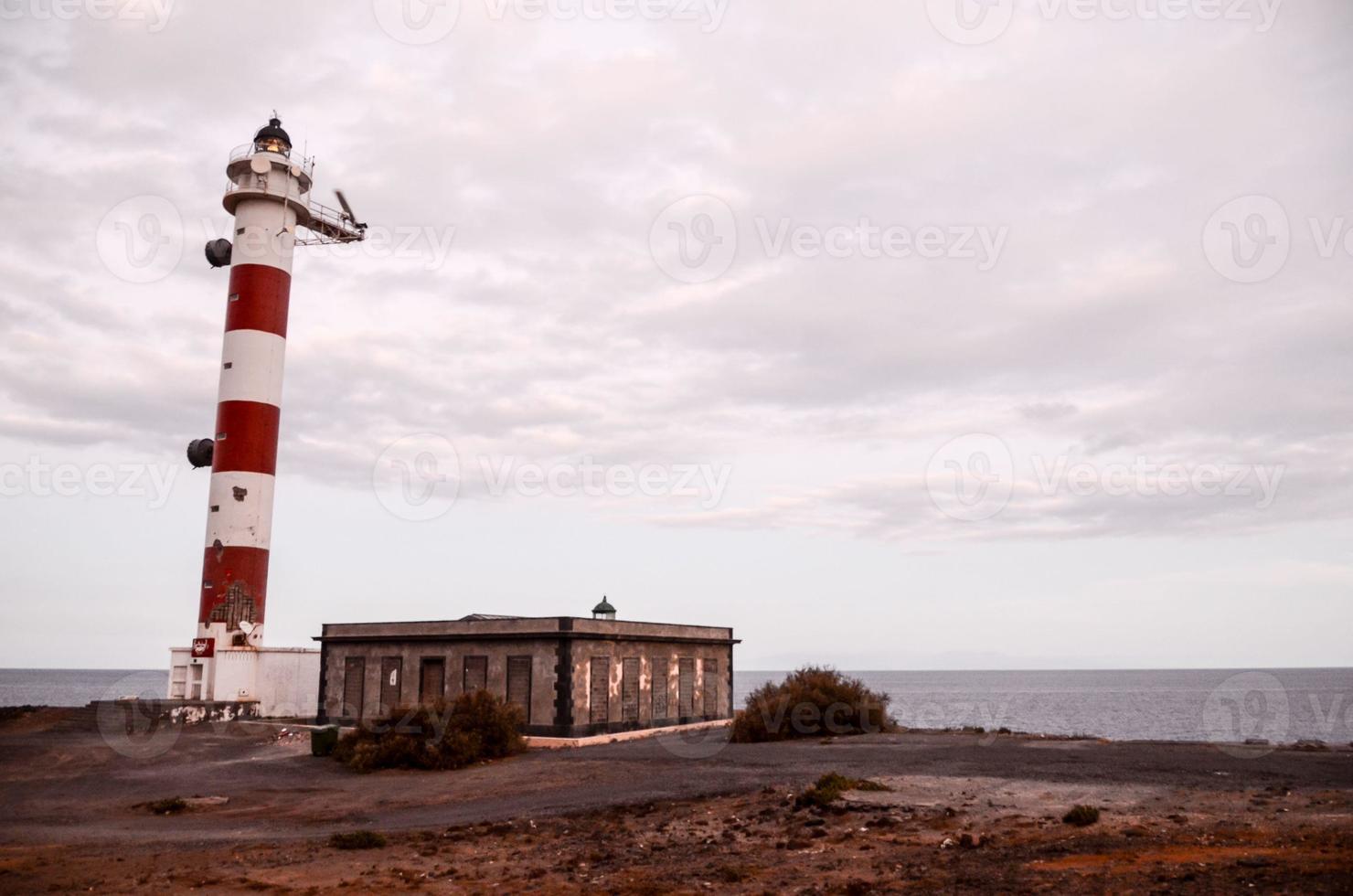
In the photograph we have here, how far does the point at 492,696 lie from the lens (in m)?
29.7

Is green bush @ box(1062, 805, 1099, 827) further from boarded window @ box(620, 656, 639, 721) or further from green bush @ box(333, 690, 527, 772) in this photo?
boarded window @ box(620, 656, 639, 721)

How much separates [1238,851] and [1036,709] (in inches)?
4096

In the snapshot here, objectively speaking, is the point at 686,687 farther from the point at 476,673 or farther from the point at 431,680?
the point at 431,680

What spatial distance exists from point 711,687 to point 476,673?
10.9m

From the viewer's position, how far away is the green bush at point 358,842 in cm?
1603

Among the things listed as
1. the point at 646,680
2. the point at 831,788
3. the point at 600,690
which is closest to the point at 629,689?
the point at 646,680

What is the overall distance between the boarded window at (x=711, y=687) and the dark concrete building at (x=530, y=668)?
1.33 metres

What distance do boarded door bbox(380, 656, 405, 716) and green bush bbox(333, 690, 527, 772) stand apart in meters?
5.50

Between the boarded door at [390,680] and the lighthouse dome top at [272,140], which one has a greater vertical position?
the lighthouse dome top at [272,140]

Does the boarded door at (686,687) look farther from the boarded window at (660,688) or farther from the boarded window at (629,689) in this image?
the boarded window at (629,689)

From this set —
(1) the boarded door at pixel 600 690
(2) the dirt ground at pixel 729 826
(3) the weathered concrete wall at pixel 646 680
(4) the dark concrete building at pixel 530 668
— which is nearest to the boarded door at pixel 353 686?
(4) the dark concrete building at pixel 530 668

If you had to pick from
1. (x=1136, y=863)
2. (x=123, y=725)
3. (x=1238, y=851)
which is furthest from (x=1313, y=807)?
(x=123, y=725)

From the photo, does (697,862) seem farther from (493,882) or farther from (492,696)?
(492,696)

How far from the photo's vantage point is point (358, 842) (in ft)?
52.9
